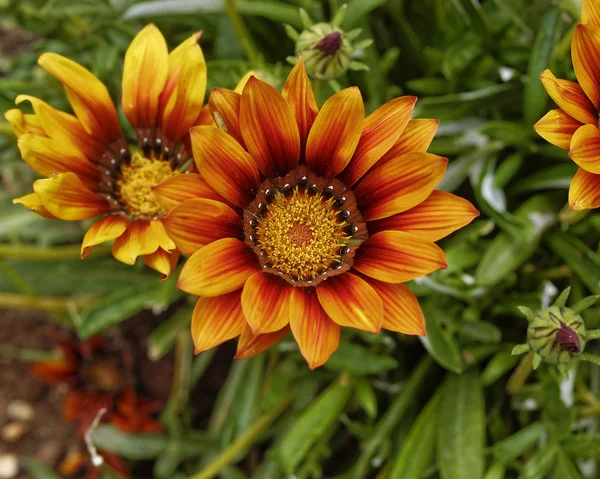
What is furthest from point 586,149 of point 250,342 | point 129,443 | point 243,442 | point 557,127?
point 129,443

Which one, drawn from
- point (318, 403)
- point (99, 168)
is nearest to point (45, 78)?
point (99, 168)

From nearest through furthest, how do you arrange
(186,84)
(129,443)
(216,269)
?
(216,269), (186,84), (129,443)

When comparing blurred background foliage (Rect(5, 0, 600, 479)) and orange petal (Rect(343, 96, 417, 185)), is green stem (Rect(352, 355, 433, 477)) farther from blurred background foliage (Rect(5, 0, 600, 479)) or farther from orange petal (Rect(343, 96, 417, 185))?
orange petal (Rect(343, 96, 417, 185))

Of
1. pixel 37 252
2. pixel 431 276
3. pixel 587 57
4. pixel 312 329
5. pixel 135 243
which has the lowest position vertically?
pixel 431 276

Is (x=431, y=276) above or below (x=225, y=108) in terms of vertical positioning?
below

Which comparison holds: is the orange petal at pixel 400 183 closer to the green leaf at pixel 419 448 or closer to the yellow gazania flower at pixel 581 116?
the yellow gazania flower at pixel 581 116

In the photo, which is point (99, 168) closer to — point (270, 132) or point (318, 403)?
point (270, 132)

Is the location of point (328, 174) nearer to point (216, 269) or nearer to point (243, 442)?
point (216, 269)

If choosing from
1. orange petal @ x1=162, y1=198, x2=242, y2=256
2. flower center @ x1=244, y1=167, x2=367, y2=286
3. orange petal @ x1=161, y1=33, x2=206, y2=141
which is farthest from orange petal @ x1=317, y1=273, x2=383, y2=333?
orange petal @ x1=161, y1=33, x2=206, y2=141

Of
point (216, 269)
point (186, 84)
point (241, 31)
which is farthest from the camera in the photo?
point (241, 31)

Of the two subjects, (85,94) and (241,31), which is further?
(241,31)
